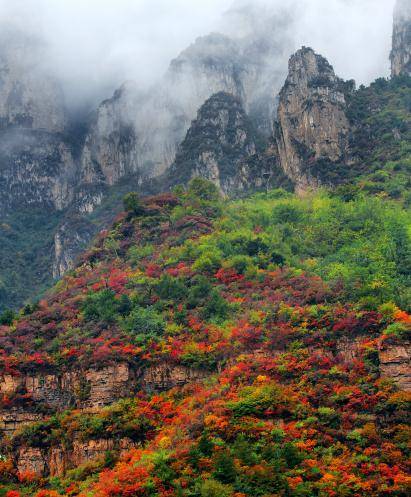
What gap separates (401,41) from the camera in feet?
384

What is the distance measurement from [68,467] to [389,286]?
24.3 metres

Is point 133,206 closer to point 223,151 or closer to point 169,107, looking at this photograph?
point 223,151

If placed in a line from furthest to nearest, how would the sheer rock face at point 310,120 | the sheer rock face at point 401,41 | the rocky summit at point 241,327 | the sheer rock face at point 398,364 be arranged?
the sheer rock face at point 401,41 < the sheer rock face at point 310,120 < the sheer rock face at point 398,364 < the rocky summit at point 241,327

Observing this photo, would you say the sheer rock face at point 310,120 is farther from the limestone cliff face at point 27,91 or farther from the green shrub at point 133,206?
the limestone cliff face at point 27,91

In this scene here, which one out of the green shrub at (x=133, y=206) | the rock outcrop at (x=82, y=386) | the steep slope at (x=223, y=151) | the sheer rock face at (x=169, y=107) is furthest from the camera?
the sheer rock face at (x=169, y=107)

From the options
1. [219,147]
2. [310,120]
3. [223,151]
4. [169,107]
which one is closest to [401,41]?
[310,120]

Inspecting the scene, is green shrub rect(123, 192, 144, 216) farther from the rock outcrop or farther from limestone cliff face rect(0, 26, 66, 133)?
limestone cliff face rect(0, 26, 66, 133)

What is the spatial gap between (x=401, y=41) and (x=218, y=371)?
85.6 metres

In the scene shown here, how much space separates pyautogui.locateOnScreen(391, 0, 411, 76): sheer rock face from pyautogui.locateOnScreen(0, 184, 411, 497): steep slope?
52.9 metres

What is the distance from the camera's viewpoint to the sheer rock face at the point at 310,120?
9438cm

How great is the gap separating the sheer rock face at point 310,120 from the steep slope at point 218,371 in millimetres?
24149

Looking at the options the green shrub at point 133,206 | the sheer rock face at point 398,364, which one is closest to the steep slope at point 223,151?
the green shrub at point 133,206

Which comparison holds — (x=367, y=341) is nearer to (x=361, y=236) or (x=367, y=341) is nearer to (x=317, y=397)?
(x=317, y=397)

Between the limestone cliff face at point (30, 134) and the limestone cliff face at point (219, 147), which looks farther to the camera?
the limestone cliff face at point (30, 134)
